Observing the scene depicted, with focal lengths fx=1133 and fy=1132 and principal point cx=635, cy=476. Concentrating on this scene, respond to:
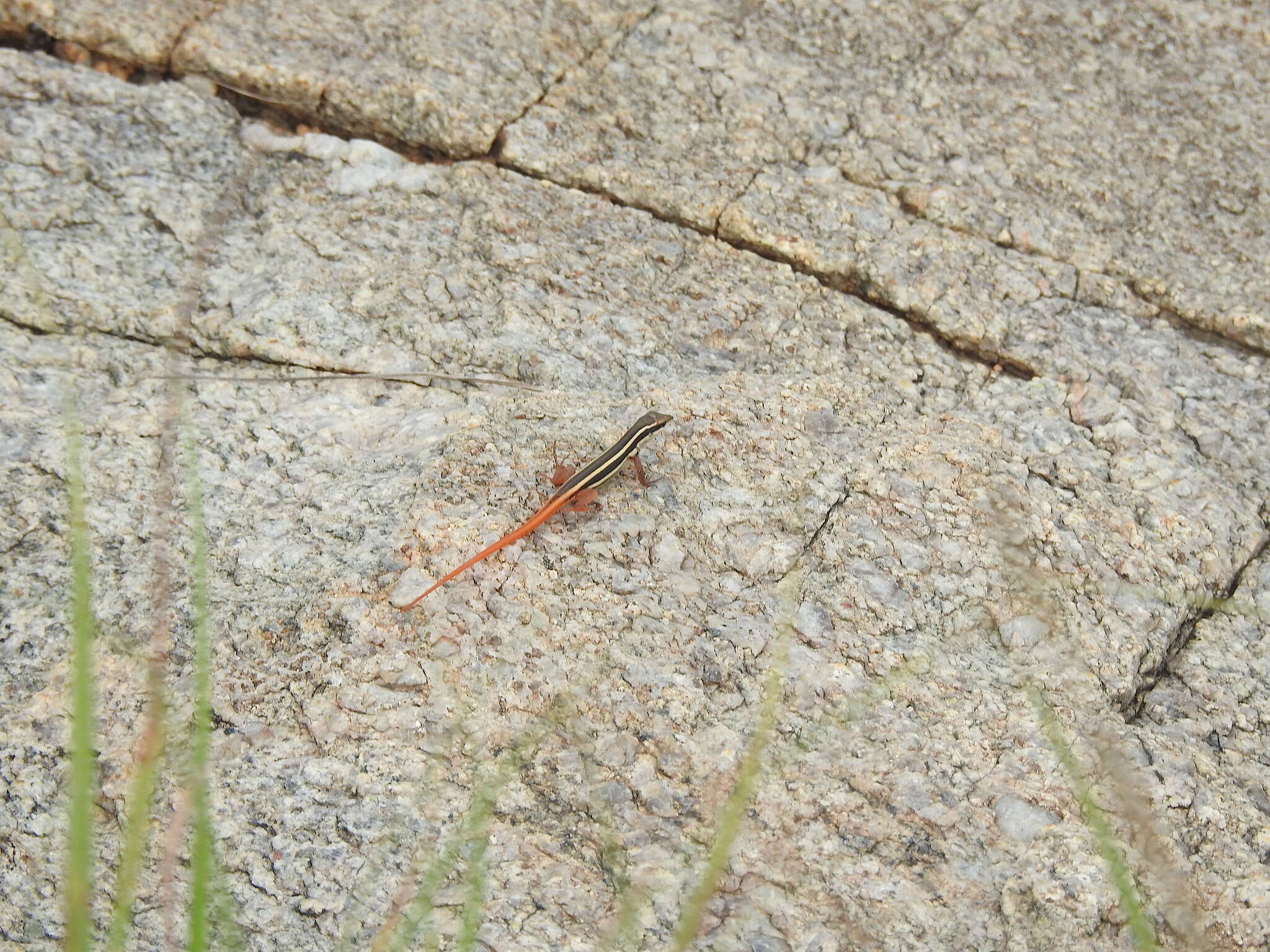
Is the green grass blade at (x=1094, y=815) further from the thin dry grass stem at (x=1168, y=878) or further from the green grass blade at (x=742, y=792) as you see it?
the green grass blade at (x=742, y=792)

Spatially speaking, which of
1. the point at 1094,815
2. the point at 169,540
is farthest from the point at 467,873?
the point at 1094,815

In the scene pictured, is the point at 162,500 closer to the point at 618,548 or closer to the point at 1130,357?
the point at 618,548

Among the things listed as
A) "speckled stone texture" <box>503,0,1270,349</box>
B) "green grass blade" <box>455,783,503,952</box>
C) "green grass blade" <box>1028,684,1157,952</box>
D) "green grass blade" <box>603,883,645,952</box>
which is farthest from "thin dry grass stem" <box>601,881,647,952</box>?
"speckled stone texture" <box>503,0,1270,349</box>

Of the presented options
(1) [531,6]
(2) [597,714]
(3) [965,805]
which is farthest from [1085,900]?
(1) [531,6]

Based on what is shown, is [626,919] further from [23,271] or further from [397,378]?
[23,271]

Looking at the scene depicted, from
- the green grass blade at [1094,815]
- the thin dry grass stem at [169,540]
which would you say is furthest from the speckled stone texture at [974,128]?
the green grass blade at [1094,815]
